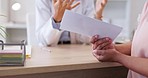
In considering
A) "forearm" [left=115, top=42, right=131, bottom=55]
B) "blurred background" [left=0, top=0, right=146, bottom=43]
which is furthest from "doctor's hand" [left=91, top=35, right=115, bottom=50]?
"blurred background" [left=0, top=0, right=146, bottom=43]

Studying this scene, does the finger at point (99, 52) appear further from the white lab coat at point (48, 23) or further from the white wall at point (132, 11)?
the white wall at point (132, 11)

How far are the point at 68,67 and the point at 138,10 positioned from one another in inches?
84.8

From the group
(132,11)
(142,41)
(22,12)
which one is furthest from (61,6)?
(132,11)

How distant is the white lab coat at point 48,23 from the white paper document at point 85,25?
0.45 meters

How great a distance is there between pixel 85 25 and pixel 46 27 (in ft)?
1.84

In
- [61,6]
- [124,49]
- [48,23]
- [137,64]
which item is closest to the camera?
[137,64]

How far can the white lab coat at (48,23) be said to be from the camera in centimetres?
133

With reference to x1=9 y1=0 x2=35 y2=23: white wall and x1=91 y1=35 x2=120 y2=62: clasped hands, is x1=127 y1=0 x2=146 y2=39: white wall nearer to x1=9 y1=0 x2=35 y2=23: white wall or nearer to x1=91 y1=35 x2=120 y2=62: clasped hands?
x1=9 y1=0 x2=35 y2=23: white wall

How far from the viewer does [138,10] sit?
9.09 feet

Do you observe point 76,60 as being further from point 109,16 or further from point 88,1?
point 109,16

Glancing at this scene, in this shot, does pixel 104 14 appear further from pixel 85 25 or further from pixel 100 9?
pixel 85 25

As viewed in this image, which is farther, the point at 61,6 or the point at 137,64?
the point at 61,6

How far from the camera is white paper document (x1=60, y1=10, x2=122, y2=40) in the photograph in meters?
0.80

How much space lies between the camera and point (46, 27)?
133cm
